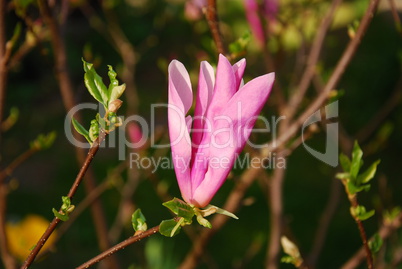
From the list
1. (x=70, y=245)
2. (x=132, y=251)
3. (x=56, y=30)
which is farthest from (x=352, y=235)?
(x=56, y=30)

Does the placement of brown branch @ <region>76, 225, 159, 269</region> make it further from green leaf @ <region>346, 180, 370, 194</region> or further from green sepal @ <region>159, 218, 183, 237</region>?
green leaf @ <region>346, 180, 370, 194</region>

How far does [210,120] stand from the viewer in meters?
0.78

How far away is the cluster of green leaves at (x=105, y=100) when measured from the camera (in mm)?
711

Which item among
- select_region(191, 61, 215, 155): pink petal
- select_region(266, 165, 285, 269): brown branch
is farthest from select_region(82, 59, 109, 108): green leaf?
select_region(266, 165, 285, 269): brown branch

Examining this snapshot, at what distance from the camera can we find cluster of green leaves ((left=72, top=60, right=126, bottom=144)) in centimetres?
71

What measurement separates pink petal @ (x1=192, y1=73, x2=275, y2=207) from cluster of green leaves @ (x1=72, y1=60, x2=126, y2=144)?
0.14 meters

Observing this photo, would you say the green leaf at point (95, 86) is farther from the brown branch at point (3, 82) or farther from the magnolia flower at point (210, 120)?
the brown branch at point (3, 82)

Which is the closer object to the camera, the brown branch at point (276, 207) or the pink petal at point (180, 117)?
the pink petal at point (180, 117)

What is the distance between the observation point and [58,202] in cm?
418

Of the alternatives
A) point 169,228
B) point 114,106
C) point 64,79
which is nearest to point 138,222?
point 169,228

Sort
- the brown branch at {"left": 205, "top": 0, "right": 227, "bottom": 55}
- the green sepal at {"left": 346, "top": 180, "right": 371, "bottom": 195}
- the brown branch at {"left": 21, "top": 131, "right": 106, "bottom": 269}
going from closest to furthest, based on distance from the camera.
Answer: the brown branch at {"left": 21, "top": 131, "right": 106, "bottom": 269} < the green sepal at {"left": 346, "top": 180, "right": 371, "bottom": 195} < the brown branch at {"left": 205, "top": 0, "right": 227, "bottom": 55}

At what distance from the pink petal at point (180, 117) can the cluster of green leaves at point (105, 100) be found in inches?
3.2

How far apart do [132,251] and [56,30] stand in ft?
8.03

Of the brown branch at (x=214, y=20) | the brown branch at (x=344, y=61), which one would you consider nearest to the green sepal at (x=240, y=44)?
the brown branch at (x=214, y=20)
